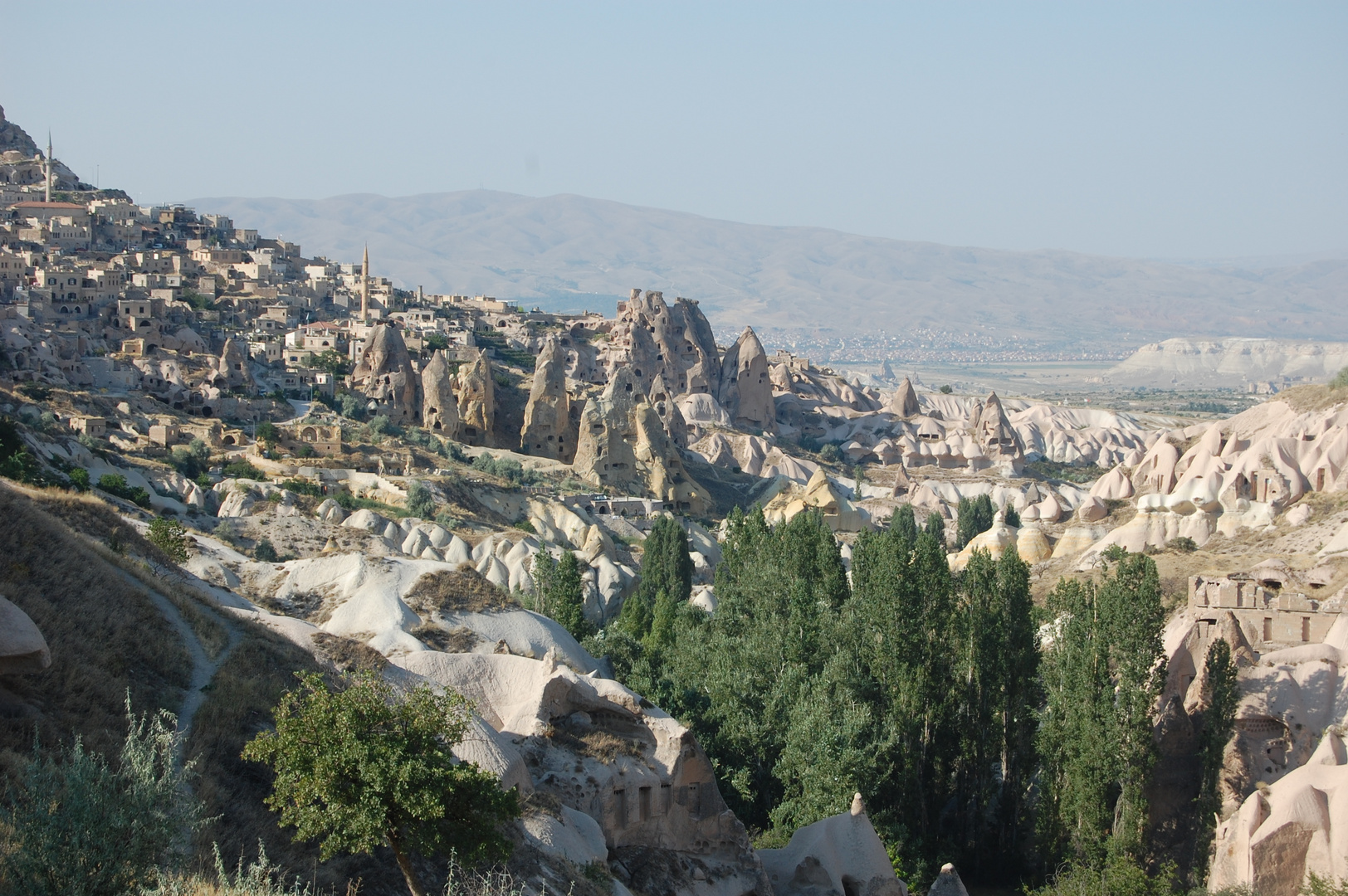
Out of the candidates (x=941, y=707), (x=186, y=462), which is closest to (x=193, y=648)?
(x=941, y=707)

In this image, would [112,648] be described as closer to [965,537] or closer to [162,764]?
[162,764]

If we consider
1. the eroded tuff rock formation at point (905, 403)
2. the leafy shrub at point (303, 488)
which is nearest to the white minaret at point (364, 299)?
the eroded tuff rock formation at point (905, 403)

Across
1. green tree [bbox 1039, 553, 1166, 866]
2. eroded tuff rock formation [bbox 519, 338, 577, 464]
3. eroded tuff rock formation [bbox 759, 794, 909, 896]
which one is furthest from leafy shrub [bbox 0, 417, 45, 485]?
eroded tuff rock formation [bbox 519, 338, 577, 464]

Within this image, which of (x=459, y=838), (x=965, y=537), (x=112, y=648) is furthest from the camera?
(x=965, y=537)

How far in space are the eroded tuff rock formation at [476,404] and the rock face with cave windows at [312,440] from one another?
40.7ft

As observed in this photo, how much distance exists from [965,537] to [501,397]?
79.2 feet

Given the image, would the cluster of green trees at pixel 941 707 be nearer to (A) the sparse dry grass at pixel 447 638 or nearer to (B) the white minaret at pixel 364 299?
(A) the sparse dry grass at pixel 447 638

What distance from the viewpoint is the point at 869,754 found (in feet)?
71.4

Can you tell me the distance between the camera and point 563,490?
54219mm

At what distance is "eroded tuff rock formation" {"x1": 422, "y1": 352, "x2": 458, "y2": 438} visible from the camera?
60625 mm

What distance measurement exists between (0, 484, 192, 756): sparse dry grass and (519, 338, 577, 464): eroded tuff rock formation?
1776 inches

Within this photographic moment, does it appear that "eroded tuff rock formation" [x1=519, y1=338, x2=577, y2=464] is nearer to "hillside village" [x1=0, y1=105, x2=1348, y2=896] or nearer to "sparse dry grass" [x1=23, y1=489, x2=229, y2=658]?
"hillside village" [x1=0, y1=105, x2=1348, y2=896]

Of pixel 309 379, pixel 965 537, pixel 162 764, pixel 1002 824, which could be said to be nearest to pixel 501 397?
pixel 309 379

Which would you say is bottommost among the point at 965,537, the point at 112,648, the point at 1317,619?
the point at 965,537
